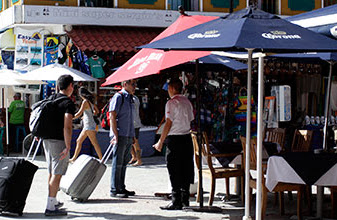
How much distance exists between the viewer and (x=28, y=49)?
18328 millimetres

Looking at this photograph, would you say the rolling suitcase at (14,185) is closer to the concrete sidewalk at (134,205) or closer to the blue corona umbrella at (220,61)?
the concrete sidewalk at (134,205)

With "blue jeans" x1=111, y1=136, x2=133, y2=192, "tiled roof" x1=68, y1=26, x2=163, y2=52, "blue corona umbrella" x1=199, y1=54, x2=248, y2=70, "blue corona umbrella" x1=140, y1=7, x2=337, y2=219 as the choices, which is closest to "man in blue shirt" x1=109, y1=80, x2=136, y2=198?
"blue jeans" x1=111, y1=136, x2=133, y2=192

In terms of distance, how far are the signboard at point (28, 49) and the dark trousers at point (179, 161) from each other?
411 inches

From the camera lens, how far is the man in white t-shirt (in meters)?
8.70

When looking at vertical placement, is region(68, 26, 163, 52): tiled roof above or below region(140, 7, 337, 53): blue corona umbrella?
above

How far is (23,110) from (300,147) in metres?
9.65

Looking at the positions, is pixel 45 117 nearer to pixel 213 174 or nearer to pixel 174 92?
pixel 174 92

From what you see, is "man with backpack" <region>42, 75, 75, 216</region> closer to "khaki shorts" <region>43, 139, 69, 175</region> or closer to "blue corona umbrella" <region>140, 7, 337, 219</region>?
"khaki shorts" <region>43, 139, 69, 175</region>

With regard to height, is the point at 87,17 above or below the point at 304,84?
above

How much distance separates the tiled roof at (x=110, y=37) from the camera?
1705cm

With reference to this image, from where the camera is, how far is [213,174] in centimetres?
913

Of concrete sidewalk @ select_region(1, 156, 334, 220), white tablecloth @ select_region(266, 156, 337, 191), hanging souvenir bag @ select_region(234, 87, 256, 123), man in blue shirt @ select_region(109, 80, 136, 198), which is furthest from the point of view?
hanging souvenir bag @ select_region(234, 87, 256, 123)

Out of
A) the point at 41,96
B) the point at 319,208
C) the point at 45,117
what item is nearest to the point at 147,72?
the point at 45,117

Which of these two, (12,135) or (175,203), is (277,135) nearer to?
(175,203)
